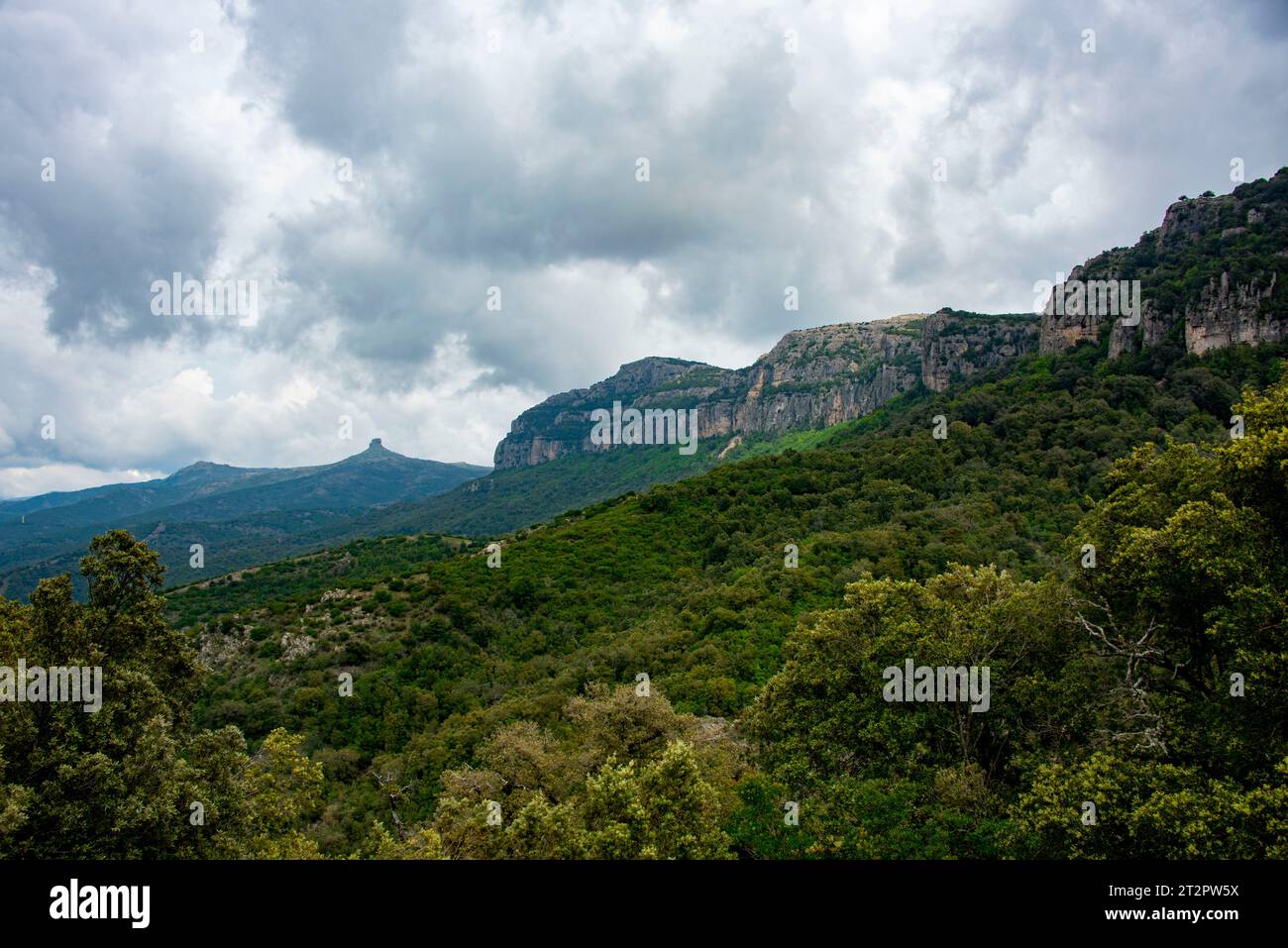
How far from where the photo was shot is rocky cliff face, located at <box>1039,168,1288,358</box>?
78.8 metres

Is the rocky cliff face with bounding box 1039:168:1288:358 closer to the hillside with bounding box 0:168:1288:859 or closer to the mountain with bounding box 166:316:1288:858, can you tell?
the mountain with bounding box 166:316:1288:858

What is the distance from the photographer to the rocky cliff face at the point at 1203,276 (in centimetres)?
7881

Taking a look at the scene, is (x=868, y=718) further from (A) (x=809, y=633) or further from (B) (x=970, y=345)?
(B) (x=970, y=345)

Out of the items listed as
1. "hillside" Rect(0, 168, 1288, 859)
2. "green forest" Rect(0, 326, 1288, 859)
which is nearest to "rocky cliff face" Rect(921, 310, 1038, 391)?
"hillside" Rect(0, 168, 1288, 859)

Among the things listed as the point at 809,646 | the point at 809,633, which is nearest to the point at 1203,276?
the point at 809,633

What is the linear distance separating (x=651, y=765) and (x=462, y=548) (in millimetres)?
95490

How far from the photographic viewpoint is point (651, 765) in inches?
606

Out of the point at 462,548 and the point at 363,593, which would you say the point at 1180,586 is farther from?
the point at 462,548

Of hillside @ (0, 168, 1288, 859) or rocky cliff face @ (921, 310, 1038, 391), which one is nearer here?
hillside @ (0, 168, 1288, 859)

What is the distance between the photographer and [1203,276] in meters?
86.2

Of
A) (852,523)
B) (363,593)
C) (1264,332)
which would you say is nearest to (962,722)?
(852,523)

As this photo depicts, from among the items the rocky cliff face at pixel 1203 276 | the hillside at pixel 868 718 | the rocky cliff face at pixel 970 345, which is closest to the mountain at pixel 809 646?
the hillside at pixel 868 718
